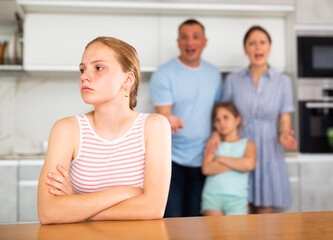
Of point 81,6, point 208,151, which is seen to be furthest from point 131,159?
point 81,6

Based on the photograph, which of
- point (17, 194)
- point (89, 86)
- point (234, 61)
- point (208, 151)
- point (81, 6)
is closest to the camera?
point (89, 86)

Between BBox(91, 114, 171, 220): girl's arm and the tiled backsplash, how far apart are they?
6.26 ft

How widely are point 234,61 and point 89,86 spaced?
6.47ft

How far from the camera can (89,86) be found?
1069 mm

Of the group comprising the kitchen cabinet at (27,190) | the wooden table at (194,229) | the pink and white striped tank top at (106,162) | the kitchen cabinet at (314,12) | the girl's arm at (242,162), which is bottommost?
the kitchen cabinet at (27,190)

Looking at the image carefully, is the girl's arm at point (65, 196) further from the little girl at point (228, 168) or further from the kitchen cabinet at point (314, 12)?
the kitchen cabinet at point (314, 12)

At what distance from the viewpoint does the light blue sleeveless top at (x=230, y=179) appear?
2184 millimetres

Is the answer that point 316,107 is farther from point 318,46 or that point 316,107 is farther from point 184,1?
point 184,1

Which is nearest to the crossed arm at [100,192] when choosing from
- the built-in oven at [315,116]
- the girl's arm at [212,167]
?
the girl's arm at [212,167]

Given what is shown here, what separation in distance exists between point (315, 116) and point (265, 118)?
581 millimetres

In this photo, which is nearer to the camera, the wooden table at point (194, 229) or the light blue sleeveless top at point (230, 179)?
the wooden table at point (194, 229)

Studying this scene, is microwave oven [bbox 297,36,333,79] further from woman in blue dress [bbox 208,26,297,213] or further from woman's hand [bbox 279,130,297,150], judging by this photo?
woman's hand [bbox 279,130,297,150]

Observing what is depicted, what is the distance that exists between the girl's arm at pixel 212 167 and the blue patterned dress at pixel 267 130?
27 centimetres

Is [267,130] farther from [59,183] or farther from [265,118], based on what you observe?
[59,183]
